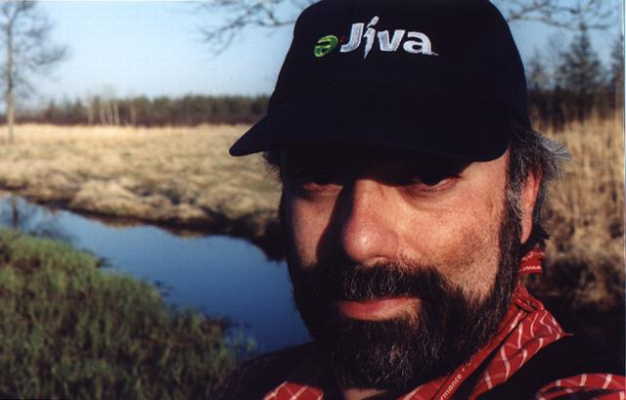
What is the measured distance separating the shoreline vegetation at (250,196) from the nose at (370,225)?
87cm

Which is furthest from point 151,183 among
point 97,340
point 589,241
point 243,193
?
point 589,241

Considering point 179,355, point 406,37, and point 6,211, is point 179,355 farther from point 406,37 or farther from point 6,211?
point 6,211

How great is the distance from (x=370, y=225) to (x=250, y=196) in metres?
12.1

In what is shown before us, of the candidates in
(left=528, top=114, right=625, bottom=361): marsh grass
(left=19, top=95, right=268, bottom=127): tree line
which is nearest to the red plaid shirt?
(left=528, top=114, right=625, bottom=361): marsh grass

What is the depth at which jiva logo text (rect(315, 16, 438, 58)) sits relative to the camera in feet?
4.00

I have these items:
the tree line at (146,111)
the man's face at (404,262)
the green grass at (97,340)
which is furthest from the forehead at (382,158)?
the tree line at (146,111)

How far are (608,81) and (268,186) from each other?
7.63 m

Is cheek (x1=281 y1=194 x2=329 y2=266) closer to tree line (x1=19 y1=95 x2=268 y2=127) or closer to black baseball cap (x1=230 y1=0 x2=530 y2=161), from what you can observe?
black baseball cap (x1=230 y1=0 x2=530 y2=161)

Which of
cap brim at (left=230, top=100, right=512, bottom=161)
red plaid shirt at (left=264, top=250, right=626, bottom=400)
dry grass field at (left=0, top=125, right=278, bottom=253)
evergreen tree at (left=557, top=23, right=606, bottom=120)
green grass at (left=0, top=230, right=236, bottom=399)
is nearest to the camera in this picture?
red plaid shirt at (left=264, top=250, right=626, bottom=400)

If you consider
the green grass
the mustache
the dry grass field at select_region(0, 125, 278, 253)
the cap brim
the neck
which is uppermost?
the cap brim

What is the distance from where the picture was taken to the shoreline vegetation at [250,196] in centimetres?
583

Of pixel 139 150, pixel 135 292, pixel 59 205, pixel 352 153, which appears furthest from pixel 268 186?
pixel 139 150

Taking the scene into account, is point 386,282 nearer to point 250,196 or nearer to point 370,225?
point 370,225

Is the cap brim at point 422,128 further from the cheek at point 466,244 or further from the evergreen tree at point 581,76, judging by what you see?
the evergreen tree at point 581,76
